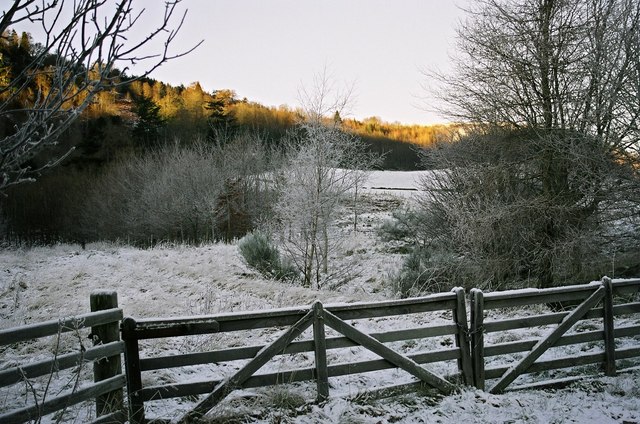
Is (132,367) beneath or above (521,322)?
above

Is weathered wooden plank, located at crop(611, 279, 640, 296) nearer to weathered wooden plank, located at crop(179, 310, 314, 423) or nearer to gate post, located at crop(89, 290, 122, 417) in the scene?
weathered wooden plank, located at crop(179, 310, 314, 423)

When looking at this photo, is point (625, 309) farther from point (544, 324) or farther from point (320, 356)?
point (320, 356)

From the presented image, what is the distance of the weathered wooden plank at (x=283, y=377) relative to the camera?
441 centimetres

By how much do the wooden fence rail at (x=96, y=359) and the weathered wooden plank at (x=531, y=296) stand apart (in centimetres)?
452

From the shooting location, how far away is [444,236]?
47.7 ft

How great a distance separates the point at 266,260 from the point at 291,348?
10.8 meters

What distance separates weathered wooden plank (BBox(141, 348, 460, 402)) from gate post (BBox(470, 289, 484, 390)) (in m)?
0.25

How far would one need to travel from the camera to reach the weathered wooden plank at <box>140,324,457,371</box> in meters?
4.47

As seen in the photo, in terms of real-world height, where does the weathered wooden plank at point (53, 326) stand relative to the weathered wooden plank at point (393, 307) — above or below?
above

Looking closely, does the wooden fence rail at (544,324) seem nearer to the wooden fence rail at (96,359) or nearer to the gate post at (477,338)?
the gate post at (477,338)

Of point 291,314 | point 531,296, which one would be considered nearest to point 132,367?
point 291,314

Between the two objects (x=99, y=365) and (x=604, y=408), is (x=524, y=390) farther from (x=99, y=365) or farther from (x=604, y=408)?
(x=99, y=365)

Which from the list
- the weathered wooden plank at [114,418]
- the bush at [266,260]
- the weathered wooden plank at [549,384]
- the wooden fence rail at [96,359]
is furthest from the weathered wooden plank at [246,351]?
the bush at [266,260]

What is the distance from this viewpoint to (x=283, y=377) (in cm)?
483
